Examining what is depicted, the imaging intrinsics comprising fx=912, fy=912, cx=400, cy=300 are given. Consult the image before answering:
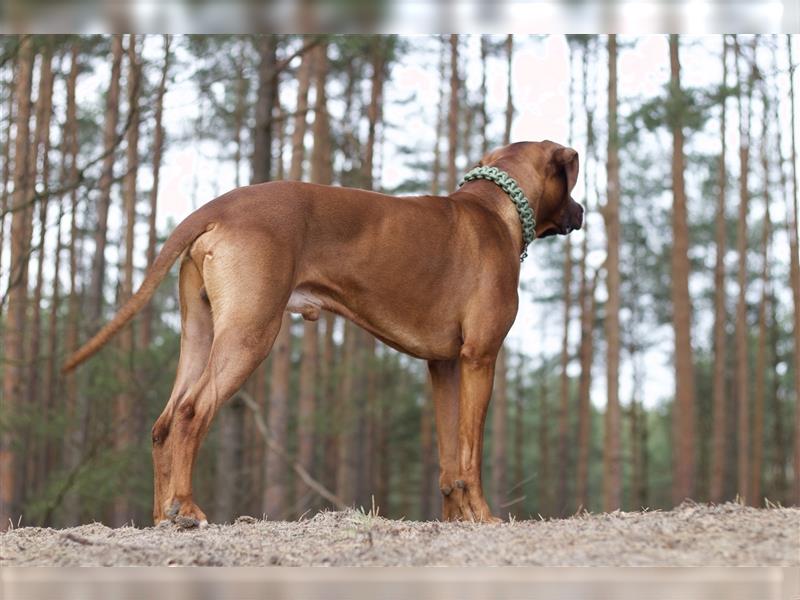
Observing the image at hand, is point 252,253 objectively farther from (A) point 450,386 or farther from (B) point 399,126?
(B) point 399,126

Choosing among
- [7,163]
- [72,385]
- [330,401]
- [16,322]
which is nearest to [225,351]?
[16,322]

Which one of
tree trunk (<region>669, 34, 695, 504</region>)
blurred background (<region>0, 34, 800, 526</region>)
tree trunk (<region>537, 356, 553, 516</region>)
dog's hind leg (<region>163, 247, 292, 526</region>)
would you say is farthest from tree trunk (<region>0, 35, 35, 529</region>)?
tree trunk (<region>537, 356, 553, 516</region>)

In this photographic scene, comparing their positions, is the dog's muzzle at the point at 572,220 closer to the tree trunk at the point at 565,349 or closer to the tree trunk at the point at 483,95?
the tree trunk at the point at 483,95

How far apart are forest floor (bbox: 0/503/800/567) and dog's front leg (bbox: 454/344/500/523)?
0.73 meters

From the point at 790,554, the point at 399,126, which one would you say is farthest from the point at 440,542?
the point at 399,126

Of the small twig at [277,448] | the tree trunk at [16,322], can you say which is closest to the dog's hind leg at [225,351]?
the small twig at [277,448]

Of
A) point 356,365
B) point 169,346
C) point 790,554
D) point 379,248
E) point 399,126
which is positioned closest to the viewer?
point 790,554

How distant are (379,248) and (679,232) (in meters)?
13.7

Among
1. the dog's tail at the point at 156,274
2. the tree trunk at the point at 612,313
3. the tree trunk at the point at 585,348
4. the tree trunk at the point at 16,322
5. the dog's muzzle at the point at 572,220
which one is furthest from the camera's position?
the tree trunk at the point at 585,348

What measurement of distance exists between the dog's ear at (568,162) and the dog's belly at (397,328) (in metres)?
1.51

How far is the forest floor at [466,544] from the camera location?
3090mm

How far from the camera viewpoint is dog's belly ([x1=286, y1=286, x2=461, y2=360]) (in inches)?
198

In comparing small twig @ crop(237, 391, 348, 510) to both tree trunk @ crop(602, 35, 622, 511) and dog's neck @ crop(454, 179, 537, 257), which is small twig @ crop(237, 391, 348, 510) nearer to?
dog's neck @ crop(454, 179, 537, 257)

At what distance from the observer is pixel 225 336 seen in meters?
4.59
